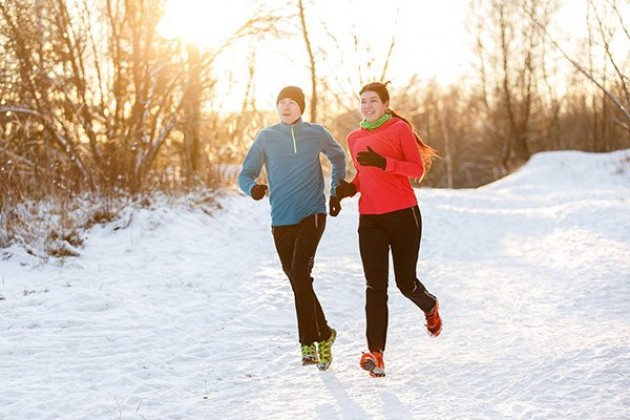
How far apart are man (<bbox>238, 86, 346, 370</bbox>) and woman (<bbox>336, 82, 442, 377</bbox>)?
10.1 inches

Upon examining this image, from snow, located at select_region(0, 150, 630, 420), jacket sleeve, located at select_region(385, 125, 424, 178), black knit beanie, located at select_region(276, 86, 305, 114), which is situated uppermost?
black knit beanie, located at select_region(276, 86, 305, 114)

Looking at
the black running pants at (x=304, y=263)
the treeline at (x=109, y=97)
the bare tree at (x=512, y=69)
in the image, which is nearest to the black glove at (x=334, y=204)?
the black running pants at (x=304, y=263)

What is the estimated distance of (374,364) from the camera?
4.14 metres

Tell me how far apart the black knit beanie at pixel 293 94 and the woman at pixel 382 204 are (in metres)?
0.48

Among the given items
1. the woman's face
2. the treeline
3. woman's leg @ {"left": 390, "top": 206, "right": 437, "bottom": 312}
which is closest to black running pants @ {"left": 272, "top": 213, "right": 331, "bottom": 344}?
woman's leg @ {"left": 390, "top": 206, "right": 437, "bottom": 312}

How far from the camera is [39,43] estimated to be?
899 cm

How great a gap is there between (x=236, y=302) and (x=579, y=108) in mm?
Answer: 55124

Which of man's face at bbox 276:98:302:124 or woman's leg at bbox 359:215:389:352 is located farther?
man's face at bbox 276:98:302:124

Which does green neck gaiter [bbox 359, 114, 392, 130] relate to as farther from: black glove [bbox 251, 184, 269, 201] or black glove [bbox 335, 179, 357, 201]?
black glove [bbox 251, 184, 269, 201]

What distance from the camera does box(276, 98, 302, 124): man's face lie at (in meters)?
4.41

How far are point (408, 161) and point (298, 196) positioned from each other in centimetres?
79

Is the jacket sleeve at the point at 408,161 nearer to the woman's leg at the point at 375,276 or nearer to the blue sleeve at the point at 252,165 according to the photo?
the woman's leg at the point at 375,276

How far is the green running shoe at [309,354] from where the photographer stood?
14.7ft

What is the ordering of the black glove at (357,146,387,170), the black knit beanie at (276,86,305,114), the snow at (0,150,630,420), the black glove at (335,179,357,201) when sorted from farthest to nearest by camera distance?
the black knit beanie at (276,86,305,114) < the black glove at (335,179,357,201) < the black glove at (357,146,387,170) < the snow at (0,150,630,420)
